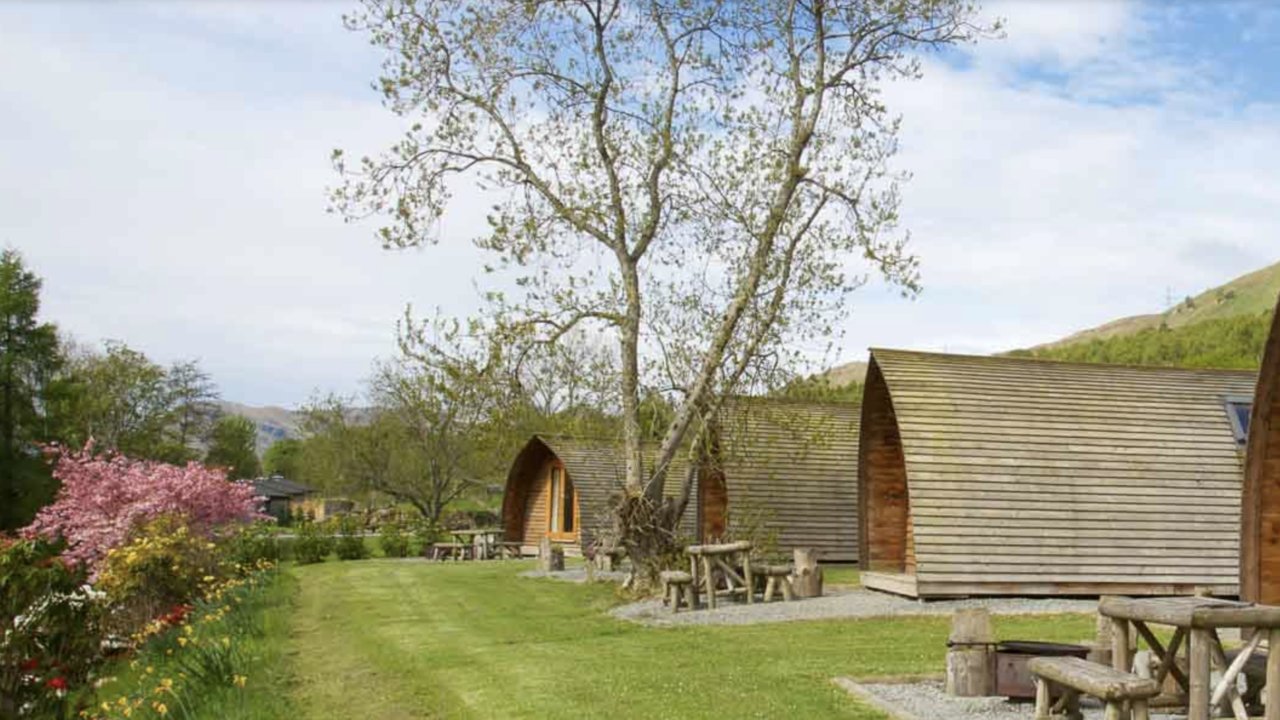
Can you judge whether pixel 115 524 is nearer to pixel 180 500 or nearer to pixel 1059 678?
pixel 180 500

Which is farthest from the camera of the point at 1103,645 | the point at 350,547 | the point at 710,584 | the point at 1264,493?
the point at 350,547

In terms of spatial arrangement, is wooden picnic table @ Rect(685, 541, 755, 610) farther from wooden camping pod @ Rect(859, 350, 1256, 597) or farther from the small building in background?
the small building in background

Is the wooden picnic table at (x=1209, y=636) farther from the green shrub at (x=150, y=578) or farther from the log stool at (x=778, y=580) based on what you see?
the green shrub at (x=150, y=578)

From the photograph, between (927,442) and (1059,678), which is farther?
(927,442)

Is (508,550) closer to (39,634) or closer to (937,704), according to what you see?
(39,634)

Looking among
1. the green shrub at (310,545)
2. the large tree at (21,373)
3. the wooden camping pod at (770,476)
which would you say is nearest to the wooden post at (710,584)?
the wooden camping pod at (770,476)

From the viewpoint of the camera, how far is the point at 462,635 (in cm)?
1427

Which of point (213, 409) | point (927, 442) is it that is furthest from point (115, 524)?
point (213, 409)

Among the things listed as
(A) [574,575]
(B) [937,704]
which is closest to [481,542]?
(A) [574,575]

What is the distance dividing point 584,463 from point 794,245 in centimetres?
1340

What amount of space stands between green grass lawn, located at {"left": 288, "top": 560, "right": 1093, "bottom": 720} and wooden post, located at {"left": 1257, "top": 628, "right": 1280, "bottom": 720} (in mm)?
2495

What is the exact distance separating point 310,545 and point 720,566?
16.4m

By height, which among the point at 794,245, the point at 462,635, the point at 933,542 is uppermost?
the point at 794,245

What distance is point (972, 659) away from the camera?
9.20 meters
